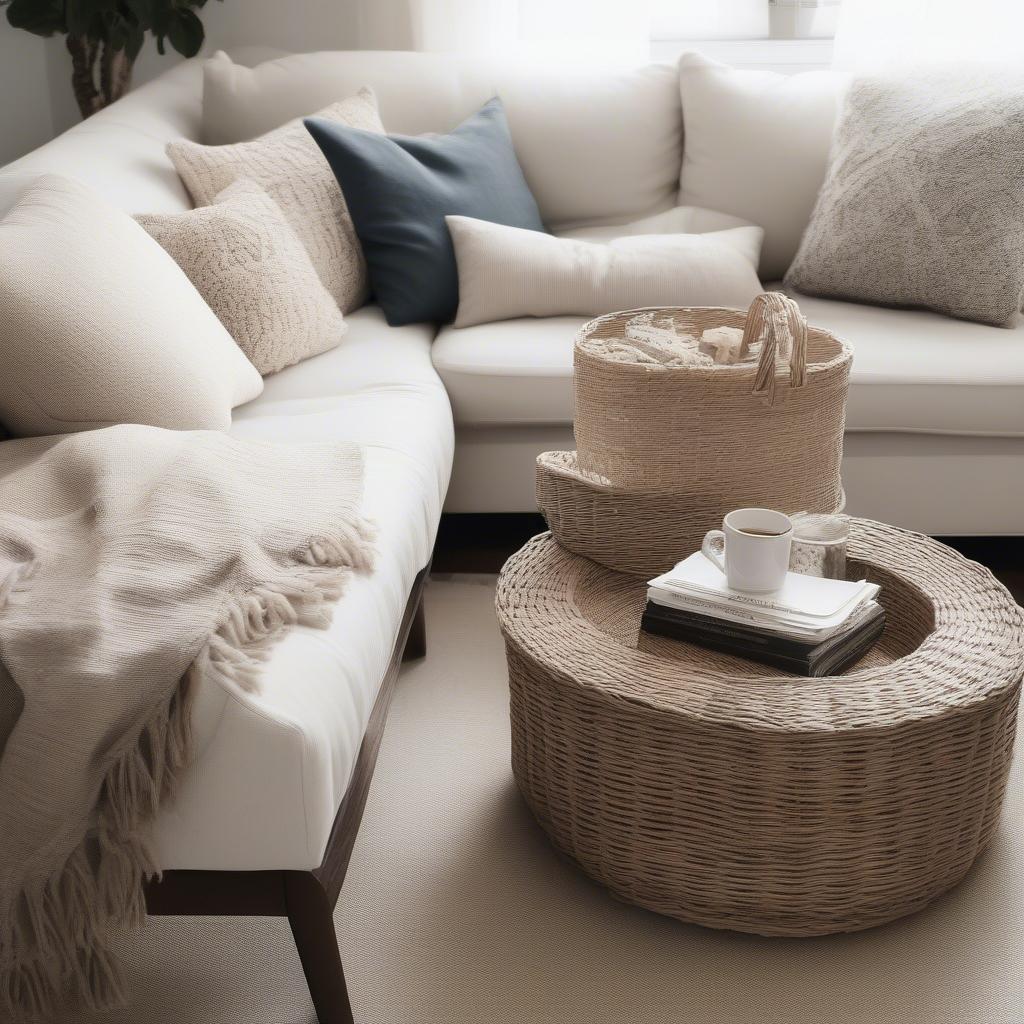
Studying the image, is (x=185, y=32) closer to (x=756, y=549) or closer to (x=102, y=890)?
(x=756, y=549)

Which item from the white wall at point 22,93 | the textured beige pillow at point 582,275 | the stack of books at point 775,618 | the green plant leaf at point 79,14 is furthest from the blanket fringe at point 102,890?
the white wall at point 22,93

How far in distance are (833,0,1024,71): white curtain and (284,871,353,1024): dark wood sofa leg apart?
2624 millimetres

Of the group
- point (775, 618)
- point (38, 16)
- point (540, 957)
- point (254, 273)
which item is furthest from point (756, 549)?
point (38, 16)

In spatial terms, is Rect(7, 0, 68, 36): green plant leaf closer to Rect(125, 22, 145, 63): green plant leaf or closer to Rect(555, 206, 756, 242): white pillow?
Rect(125, 22, 145, 63): green plant leaf

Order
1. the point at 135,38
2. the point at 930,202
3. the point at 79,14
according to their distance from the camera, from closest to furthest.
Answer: the point at 930,202, the point at 79,14, the point at 135,38

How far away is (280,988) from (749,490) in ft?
2.84

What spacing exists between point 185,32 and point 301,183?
3.05 ft

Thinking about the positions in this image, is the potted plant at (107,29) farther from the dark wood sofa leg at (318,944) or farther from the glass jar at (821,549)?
the dark wood sofa leg at (318,944)

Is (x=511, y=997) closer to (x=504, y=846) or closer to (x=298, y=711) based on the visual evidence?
(x=504, y=846)

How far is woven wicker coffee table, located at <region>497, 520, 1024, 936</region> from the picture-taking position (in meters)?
1.33

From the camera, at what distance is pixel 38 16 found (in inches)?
116

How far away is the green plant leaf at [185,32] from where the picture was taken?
3.05 m

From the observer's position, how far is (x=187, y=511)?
1392mm

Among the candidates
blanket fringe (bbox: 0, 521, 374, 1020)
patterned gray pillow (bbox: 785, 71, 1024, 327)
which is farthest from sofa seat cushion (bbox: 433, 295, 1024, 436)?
blanket fringe (bbox: 0, 521, 374, 1020)
